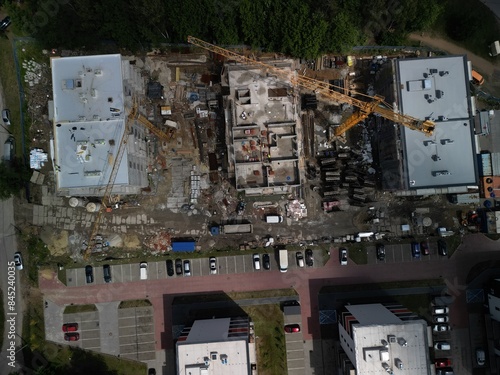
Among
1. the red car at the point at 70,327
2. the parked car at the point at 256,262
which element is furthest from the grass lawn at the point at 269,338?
the red car at the point at 70,327

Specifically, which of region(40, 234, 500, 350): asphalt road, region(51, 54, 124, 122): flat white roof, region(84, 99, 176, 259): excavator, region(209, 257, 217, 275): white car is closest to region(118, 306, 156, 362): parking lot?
region(40, 234, 500, 350): asphalt road

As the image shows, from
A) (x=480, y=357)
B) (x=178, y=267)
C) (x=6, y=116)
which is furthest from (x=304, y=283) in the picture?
(x=6, y=116)

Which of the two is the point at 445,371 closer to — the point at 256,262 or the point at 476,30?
the point at 256,262

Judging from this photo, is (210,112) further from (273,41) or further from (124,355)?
(124,355)

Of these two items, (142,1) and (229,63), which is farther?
(229,63)

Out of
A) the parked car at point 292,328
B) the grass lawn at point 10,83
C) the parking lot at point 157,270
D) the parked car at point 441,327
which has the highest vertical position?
the grass lawn at point 10,83

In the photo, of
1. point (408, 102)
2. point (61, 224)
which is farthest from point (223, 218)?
point (408, 102)

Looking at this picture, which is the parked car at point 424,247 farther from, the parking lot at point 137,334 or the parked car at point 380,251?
the parking lot at point 137,334
